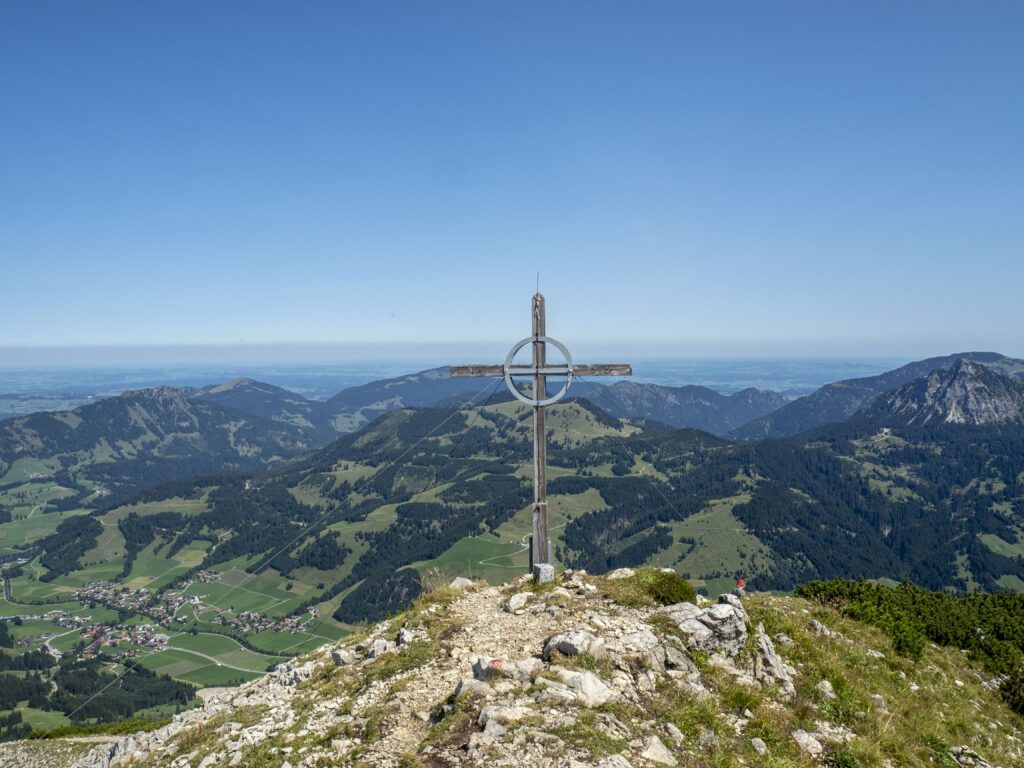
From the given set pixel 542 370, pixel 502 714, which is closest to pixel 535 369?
pixel 542 370

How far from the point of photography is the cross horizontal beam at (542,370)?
2111 centimetres

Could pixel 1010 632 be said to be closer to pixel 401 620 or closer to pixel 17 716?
pixel 401 620

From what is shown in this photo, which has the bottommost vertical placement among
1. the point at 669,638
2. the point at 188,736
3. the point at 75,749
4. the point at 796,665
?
the point at 75,749

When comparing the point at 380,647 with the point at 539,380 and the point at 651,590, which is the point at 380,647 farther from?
the point at 539,380

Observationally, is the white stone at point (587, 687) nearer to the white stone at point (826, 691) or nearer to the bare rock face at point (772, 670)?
the bare rock face at point (772, 670)


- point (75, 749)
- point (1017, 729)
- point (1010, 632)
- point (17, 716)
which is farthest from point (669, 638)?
point (17, 716)

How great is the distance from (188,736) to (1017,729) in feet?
89.1

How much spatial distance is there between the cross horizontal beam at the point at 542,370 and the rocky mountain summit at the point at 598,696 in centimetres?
775

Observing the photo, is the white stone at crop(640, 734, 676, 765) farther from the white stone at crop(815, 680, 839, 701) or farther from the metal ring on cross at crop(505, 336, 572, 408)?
the metal ring on cross at crop(505, 336, 572, 408)

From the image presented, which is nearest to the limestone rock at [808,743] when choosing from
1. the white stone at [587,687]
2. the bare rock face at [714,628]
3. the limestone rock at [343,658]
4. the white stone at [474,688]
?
the bare rock face at [714,628]

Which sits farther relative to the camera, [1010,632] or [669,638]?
[1010,632]

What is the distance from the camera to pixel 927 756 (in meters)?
13.5

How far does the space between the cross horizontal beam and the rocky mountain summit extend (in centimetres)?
775

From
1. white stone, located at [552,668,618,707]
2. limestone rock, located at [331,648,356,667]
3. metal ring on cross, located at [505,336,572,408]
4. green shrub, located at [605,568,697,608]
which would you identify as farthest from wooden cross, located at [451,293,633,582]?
white stone, located at [552,668,618,707]
